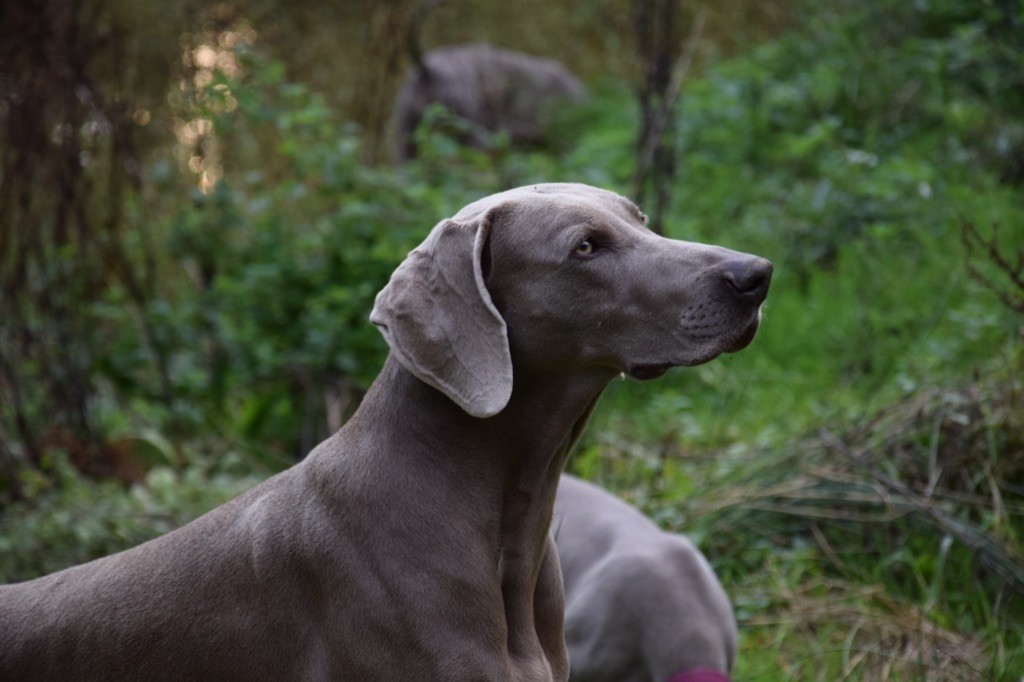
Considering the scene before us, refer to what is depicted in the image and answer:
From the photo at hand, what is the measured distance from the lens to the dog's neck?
2369mm

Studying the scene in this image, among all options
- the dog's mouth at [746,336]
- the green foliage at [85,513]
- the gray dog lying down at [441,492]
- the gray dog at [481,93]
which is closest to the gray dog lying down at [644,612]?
the gray dog lying down at [441,492]

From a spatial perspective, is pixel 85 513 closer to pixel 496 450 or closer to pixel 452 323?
pixel 496 450

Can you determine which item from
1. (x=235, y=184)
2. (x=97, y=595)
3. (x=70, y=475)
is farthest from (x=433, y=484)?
(x=235, y=184)

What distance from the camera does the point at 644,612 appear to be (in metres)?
3.53

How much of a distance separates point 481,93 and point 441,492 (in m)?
7.99

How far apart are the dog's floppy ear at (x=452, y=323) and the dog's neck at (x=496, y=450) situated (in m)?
0.14

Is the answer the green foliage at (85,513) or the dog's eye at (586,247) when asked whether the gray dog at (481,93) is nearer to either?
the green foliage at (85,513)

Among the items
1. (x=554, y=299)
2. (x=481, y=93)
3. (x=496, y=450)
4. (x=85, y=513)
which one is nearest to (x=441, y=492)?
(x=496, y=450)

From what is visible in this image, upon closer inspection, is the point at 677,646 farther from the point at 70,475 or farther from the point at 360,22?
the point at 360,22

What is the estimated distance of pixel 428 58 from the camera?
11133 mm

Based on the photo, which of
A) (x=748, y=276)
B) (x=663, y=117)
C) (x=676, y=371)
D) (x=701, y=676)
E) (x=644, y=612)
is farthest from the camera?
(x=663, y=117)

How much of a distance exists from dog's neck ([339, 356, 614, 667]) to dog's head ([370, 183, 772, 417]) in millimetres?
86

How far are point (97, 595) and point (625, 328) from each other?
49.9 inches

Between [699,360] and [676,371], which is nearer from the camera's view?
[699,360]
